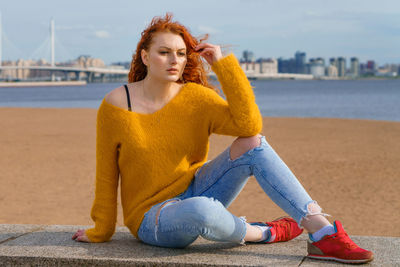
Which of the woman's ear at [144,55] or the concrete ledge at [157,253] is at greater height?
the woman's ear at [144,55]

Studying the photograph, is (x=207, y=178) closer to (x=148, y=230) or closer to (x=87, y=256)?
(x=148, y=230)

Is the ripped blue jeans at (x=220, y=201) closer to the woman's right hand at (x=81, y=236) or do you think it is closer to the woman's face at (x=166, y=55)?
the woman's right hand at (x=81, y=236)

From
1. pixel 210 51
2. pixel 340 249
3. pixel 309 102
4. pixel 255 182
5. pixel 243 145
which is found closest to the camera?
pixel 340 249

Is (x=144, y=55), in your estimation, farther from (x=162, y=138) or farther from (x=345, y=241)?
(x=345, y=241)

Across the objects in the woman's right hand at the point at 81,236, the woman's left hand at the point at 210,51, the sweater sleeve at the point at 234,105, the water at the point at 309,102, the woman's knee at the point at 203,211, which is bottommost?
the water at the point at 309,102

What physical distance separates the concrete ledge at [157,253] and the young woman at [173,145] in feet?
0.16

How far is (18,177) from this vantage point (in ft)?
18.4

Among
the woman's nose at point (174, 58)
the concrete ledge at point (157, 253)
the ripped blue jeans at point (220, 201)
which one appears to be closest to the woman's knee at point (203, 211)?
the ripped blue jeans at point (220, 201)

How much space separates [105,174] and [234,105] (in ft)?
1.71

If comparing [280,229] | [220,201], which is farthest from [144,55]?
[280,229]

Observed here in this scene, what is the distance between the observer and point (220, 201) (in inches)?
82.0

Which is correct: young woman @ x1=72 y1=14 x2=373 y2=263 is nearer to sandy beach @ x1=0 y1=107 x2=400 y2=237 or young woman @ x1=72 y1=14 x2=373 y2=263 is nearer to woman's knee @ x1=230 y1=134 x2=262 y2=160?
woman's knee @ x1=230 y1=134 x2=262 y2=160

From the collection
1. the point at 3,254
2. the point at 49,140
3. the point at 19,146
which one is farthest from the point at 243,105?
the point at 49,140

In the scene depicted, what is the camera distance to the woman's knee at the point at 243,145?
194 cm
